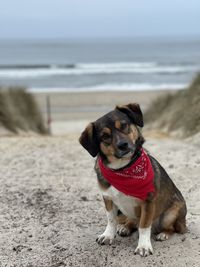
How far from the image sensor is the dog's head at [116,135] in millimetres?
4371

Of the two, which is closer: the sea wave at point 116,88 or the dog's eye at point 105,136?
the dog's eye at point 105,136

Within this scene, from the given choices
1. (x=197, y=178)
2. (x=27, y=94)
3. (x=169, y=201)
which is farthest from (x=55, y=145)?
(x=27, y=94)

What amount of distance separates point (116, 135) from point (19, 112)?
40.8ft

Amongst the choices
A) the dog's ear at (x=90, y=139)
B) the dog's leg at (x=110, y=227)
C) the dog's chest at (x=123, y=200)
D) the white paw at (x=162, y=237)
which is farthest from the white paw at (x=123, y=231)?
the dog's ear at (x=90, y=139)

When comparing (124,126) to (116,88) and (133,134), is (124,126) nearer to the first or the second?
(133,134)

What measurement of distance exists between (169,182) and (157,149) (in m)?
4.76

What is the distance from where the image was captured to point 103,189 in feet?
15.8

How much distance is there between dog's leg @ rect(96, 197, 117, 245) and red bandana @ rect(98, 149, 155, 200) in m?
0.41

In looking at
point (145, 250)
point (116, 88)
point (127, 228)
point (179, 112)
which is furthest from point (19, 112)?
point (116, 88)

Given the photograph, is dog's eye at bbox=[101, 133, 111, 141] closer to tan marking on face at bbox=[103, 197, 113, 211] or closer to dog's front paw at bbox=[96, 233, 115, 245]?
tan marking on face at bbox=[103, 197, 113, 211]

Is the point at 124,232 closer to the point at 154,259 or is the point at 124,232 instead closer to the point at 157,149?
the point at 154,259

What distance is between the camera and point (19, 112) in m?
16.5

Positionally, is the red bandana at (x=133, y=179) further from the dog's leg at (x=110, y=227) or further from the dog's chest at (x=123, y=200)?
the dog's leg at (x=110, y=227)

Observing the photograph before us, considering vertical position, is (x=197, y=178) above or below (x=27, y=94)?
above
